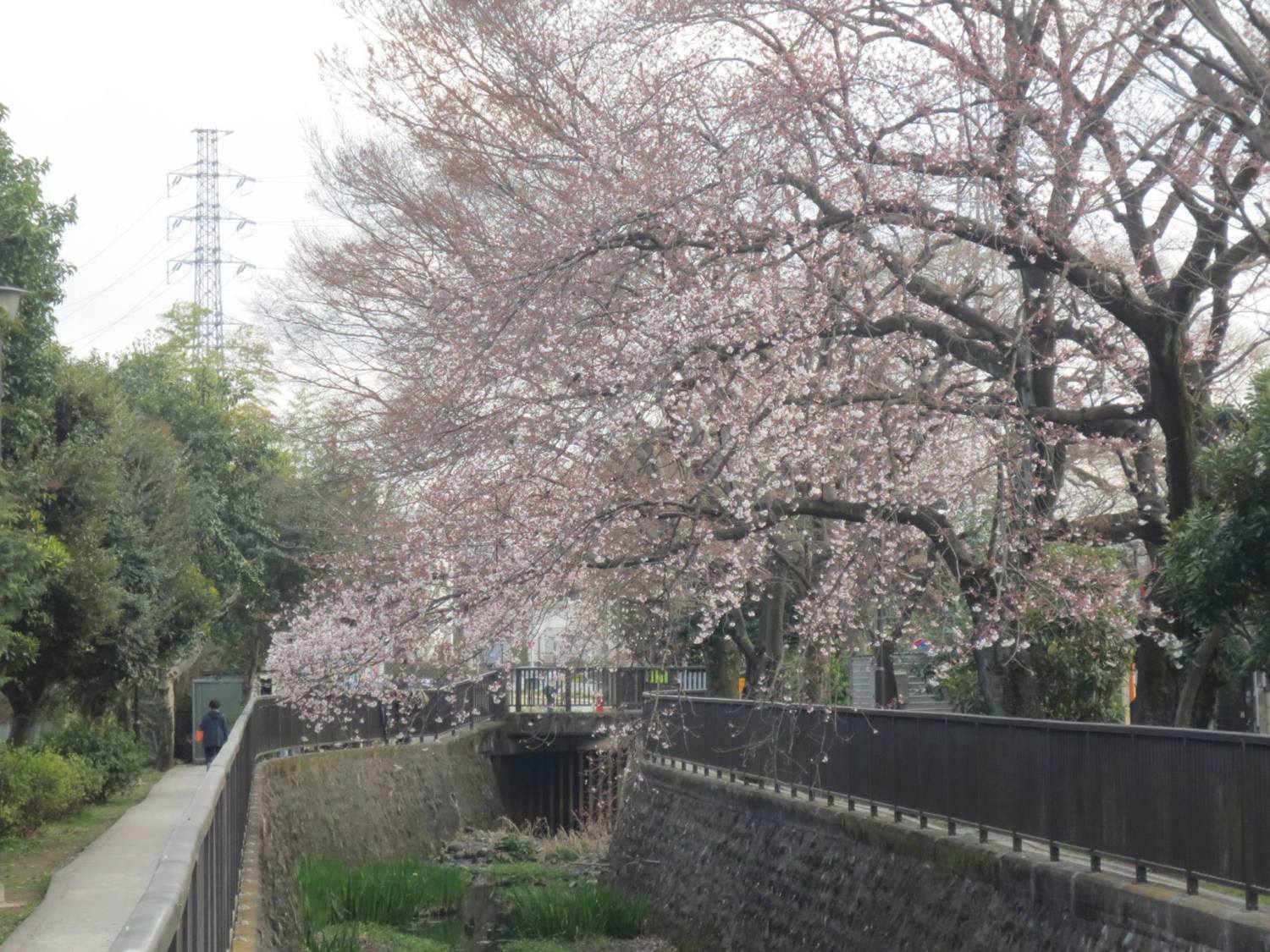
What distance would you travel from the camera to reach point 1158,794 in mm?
9000

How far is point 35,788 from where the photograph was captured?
76.2 ft

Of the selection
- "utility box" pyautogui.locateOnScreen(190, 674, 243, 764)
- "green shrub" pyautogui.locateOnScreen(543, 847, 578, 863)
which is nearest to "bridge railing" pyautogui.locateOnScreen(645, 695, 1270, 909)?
"green shrub" pyautogui.locateOnScreen(543, 847, 578, 863)

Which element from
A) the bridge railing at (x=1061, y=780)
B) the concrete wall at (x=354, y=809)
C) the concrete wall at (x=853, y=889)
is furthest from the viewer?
the concrete wall at (x=354, y=809)

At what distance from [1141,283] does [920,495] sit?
2.82 metres

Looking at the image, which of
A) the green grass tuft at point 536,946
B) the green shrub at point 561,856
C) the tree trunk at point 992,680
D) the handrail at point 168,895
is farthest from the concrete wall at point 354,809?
the tree trunk at point 992,680

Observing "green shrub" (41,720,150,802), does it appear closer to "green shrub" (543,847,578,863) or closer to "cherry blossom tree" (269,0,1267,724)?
"green shrub" (543,847,578,863)

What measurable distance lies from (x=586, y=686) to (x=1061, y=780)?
24.3 m

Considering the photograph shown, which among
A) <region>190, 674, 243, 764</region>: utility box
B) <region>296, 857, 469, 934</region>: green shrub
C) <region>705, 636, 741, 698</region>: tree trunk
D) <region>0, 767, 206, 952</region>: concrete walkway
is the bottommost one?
<region>296, 857, 469, 934</region>: green shrub

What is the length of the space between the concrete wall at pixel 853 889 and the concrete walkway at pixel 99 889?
5.44m

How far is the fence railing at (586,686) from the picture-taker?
3153 centimetres

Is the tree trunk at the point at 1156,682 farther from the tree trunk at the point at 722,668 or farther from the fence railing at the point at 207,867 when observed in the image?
the tree trunk at the point at 722,668

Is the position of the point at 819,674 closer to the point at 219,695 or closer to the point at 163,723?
the point at 219,695

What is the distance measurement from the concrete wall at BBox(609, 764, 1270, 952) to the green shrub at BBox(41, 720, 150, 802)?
1009 cm

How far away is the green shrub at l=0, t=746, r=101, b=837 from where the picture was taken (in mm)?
21922
